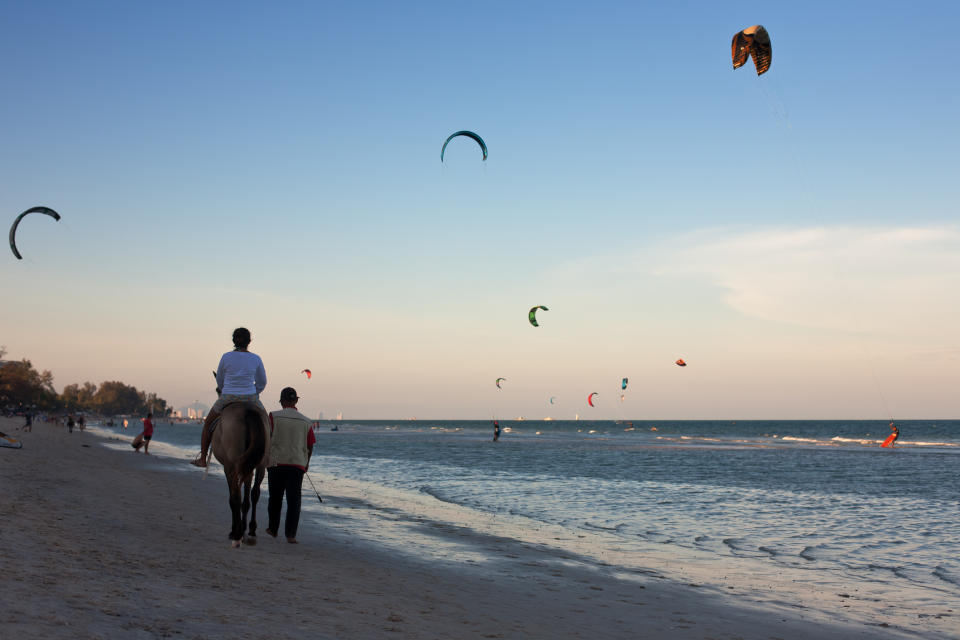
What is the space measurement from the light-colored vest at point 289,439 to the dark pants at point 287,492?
15 cm

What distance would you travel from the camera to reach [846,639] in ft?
23.0

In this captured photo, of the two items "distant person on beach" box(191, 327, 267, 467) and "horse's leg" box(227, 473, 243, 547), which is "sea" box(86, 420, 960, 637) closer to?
"horse's leg" box(227, 473, 243, 547)

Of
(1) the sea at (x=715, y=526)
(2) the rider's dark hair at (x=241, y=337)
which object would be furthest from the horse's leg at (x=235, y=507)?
(1) the sea at (x=715, y=526)

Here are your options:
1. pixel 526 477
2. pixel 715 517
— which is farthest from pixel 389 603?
pixel 526 477

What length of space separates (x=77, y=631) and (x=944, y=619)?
9.00 metres

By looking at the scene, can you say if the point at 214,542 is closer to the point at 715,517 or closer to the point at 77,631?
the point at 77,631

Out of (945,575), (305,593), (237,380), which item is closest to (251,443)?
(237,380)

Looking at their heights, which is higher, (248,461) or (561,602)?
(248,461)

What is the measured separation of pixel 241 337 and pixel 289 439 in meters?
1.84

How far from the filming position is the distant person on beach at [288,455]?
1022 centimetres

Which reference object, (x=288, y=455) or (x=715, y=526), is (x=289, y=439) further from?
(x=715, y=526)

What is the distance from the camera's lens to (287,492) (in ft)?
33.3

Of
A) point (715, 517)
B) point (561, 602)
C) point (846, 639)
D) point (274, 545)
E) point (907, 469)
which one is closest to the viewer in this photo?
point (846, 639)

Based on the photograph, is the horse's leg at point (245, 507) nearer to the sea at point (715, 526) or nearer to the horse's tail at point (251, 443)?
the horse's tail at point (251, 443)
